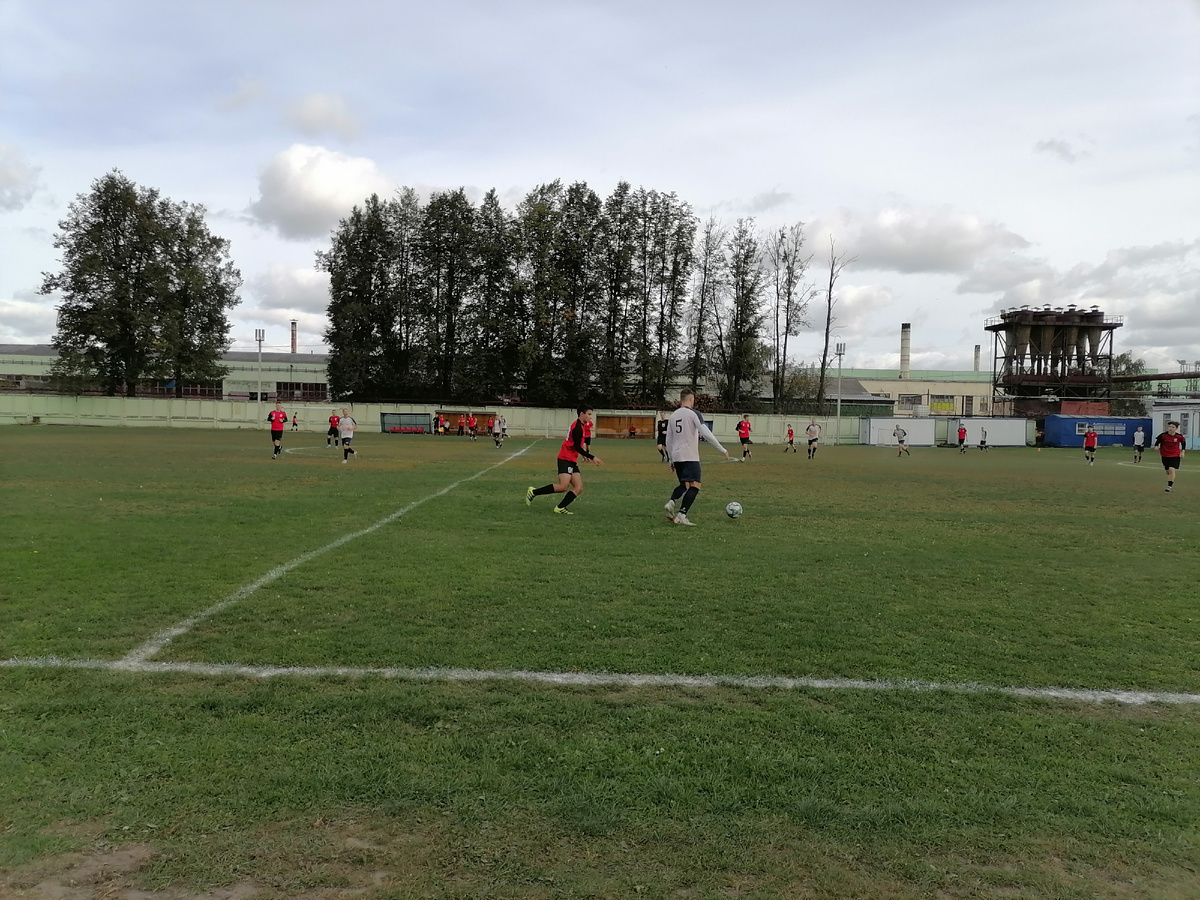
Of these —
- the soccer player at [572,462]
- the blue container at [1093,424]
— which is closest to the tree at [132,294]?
the soccer player at [572,462]

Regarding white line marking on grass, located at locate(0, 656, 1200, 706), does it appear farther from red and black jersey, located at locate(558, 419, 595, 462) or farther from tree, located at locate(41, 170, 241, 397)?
tree, located at locate(41, 170, 241, 397)

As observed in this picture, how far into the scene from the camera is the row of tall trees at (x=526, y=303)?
58.1 metres

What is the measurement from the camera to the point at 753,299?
63.9 meters

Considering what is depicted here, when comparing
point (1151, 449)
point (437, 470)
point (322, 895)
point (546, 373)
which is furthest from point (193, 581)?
point (1151, 449)

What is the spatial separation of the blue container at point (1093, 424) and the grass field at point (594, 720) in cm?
5240

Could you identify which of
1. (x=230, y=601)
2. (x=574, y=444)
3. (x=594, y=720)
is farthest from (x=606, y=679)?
(x=574, y=444)

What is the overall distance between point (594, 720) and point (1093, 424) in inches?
2375

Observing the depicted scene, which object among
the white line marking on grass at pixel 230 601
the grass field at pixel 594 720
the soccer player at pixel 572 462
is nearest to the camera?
the grass field at pixel 594 720

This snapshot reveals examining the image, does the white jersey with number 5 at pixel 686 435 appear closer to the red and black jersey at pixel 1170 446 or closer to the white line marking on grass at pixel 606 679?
the white line marking on grass at pixel 606 679

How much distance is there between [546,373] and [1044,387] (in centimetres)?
4659

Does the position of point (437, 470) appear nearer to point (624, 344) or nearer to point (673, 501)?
point (673, 501)

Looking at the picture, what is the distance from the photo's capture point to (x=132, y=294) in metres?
55.3

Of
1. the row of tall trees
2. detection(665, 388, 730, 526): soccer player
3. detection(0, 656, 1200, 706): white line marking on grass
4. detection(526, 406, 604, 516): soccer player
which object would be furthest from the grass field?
the row of tall trees

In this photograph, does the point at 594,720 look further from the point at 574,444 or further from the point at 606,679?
the point at 574,444
